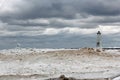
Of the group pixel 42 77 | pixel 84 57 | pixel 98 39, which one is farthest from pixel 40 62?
pixel 98 39

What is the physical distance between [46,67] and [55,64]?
2.14 metres

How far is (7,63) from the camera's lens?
38.4 metres

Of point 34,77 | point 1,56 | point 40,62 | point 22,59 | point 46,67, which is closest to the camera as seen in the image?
point 34,77

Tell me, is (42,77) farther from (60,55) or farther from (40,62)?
(60,55)

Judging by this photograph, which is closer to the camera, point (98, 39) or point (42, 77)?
point (42, 77)

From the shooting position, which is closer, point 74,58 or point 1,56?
point 74,58

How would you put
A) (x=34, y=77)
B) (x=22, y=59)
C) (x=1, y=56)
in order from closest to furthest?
(x=34, y=77)
(x=22, y=59)
(x=1, y=56)

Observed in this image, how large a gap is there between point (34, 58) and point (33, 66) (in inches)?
185

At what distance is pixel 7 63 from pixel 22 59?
266cm

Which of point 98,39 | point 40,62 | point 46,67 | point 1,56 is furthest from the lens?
point 98,39

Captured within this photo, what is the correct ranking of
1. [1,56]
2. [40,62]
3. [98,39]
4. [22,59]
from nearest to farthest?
[40,62], [22,59], [1,56], [98,39]

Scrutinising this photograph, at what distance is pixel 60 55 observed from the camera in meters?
41.5

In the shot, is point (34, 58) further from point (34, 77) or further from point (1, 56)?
point (34, 77)

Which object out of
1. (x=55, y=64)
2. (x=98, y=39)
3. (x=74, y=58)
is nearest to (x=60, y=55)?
(x=74, y=58)
